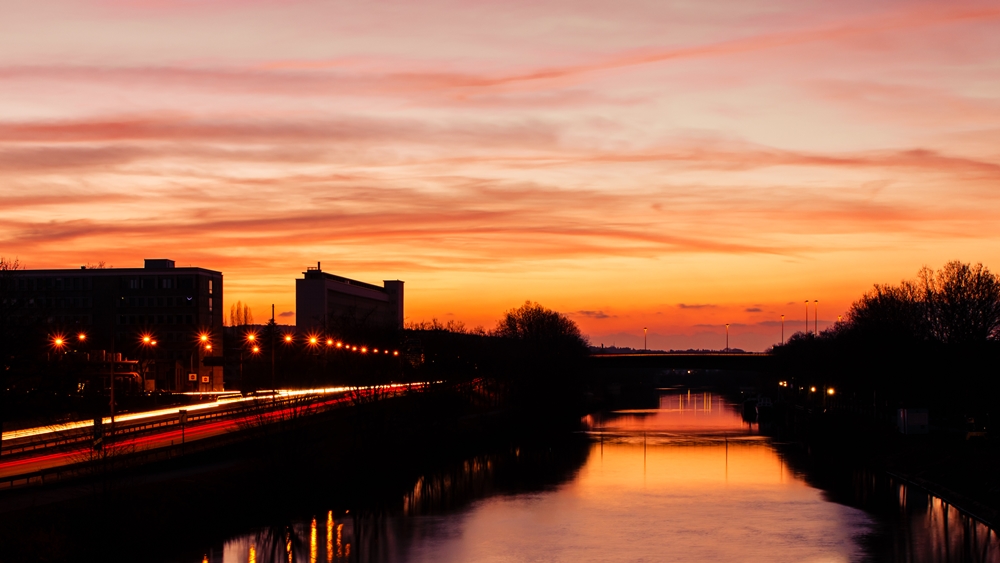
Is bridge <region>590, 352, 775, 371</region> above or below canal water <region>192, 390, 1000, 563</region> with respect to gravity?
above

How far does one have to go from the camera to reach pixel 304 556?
5172 cm

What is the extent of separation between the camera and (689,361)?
180375mm

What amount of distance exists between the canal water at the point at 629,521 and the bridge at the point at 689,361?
86.4 m

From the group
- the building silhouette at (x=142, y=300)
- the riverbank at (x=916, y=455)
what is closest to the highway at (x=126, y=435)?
the riverbank at (x=916, y=455)

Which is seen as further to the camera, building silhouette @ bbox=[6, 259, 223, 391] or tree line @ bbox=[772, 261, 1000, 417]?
building silhouette @ bbox=[6, 259, 223, 391]

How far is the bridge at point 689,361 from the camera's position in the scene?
592 ft

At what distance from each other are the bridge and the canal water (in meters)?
86.4

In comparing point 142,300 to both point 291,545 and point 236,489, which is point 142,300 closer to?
point 236,489

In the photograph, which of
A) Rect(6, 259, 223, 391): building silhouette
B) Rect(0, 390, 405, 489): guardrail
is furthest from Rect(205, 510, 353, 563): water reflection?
Rect(6, 259, 223, 391): building silhouette

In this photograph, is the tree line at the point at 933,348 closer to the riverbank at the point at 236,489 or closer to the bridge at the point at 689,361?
the riverbank at the point at 236,489

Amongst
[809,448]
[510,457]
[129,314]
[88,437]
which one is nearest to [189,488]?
[88,437]

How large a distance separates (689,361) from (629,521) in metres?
122

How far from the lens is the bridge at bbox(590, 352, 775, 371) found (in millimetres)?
180500

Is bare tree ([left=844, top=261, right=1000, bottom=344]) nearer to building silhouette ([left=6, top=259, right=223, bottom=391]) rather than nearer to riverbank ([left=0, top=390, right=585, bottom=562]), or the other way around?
riverbank ([left=0, top=390, right=585, bottom=562])
